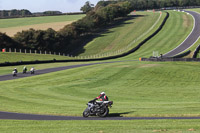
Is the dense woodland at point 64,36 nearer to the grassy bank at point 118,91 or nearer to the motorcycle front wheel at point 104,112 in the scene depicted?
the grassy bank at point 118,91

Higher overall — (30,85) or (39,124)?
(39,124)

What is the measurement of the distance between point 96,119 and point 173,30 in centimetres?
10295

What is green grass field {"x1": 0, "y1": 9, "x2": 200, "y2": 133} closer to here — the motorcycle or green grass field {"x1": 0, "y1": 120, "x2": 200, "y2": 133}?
green grass field {"x1": 0, "y1": 120, "x2": 200, "y2": 133}

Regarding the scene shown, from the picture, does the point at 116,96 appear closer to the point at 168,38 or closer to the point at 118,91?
the point at 118,91

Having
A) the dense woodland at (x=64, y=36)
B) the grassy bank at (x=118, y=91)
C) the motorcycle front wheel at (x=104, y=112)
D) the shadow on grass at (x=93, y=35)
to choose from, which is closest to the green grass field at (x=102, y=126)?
the motorcycle front wheel at (x=104, y=112)

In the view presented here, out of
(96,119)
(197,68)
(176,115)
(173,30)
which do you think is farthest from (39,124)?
(173,30)

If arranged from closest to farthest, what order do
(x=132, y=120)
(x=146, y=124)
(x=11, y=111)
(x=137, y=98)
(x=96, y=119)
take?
(x=146, y=124)
(x=132, y=120)
(x=96, y=119)
(x=11, y=111)
(x=137, y=98)

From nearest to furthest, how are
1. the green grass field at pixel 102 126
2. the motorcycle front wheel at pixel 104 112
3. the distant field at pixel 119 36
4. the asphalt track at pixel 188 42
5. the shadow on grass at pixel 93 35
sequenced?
the green grass field at pixel 102 126 → the motorcycle front wheel at pixel 104 112 → the asphalt track at pixel 188 42 → the distant field at pixel 119 36 → the shadow on grass at pixel 93 35

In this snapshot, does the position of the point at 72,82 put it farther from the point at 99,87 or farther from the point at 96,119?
the point at 96,119

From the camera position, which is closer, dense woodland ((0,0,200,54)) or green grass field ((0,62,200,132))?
green grass field ((0,62,200,132))

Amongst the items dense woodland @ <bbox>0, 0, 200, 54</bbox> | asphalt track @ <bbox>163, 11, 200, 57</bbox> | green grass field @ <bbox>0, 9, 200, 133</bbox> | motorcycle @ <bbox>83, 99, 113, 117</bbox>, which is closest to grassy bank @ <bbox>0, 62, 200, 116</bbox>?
green grass field @ <bbox>0, 9, 200, 133</bbox>

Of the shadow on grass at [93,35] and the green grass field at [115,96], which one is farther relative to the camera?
the shadow on grass at [93,35]

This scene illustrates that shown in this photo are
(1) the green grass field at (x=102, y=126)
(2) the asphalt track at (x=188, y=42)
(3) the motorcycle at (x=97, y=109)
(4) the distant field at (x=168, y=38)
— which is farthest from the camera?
(4) the distant field at (x=168, y=38)

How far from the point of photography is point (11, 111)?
24.2m
